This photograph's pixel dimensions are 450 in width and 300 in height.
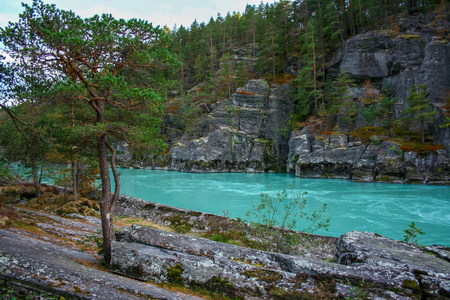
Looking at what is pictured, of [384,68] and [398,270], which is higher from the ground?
[384,68]

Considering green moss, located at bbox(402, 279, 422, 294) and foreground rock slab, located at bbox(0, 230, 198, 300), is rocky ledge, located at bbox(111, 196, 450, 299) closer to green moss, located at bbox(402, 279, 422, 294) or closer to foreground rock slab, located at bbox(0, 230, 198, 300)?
green moss, located at bbox(402, 279, 422, 294)

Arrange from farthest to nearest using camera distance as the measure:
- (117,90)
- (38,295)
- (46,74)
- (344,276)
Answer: (46,74) < (117,90) < (344,276) < (38,295)

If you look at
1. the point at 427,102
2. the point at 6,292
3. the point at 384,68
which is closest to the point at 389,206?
the point at 427,102

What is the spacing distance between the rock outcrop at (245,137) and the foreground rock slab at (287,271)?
128 ft

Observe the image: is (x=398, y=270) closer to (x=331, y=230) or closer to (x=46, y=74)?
(x=46, y=74)

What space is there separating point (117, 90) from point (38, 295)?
3904 millimetres

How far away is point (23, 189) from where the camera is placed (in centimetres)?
1318

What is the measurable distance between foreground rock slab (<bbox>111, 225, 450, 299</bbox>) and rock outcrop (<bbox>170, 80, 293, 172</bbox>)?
128 ft

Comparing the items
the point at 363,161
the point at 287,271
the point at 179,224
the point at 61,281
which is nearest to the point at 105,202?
the point at 61,281

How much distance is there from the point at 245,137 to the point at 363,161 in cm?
2041

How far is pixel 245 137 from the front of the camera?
44.8m

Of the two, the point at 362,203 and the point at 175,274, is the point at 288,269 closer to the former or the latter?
the point at 175,274

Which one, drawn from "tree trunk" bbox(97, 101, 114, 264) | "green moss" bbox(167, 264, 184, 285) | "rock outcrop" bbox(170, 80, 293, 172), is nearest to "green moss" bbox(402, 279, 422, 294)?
"green moss" bbox(167, 264, 184, 285)

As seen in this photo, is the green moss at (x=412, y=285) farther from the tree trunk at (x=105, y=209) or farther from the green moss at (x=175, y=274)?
the tree trunk at (x=105, y=209)
